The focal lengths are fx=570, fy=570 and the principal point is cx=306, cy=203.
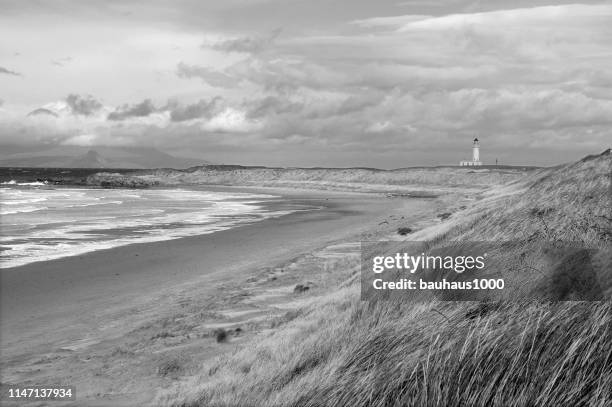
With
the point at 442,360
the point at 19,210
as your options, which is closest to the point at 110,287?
the point at 442,360

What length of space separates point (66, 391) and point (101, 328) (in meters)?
3.04

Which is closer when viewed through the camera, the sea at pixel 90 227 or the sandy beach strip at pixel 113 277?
the sandy beach strip at pixel 113 277

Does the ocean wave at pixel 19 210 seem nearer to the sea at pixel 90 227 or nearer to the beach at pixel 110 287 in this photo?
the sea at pixel 90 227

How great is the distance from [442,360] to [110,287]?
10.9 m

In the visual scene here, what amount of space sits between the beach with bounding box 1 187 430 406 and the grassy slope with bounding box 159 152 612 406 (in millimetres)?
2406

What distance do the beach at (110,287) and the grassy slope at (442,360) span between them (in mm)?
2406

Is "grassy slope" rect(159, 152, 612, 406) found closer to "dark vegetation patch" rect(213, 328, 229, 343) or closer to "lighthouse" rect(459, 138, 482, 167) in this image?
"dark vegetation patch" rect(213, 328, 229, 343)

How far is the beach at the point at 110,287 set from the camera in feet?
29.7

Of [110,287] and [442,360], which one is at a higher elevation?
[442,360]

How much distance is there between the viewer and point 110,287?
13.6 meters

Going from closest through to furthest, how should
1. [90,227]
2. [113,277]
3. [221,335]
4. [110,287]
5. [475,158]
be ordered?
[221,335] < [110,287] < [113,277] < [90,227] < [475,158]

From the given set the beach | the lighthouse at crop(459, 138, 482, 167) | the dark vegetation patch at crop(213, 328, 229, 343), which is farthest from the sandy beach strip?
the lighthouse at crop(459, 138, 482, 167)

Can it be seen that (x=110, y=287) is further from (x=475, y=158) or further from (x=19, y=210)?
(x=475, y=158)

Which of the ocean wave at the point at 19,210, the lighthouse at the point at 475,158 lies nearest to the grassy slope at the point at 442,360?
the ocean wave at the point at 19,210
